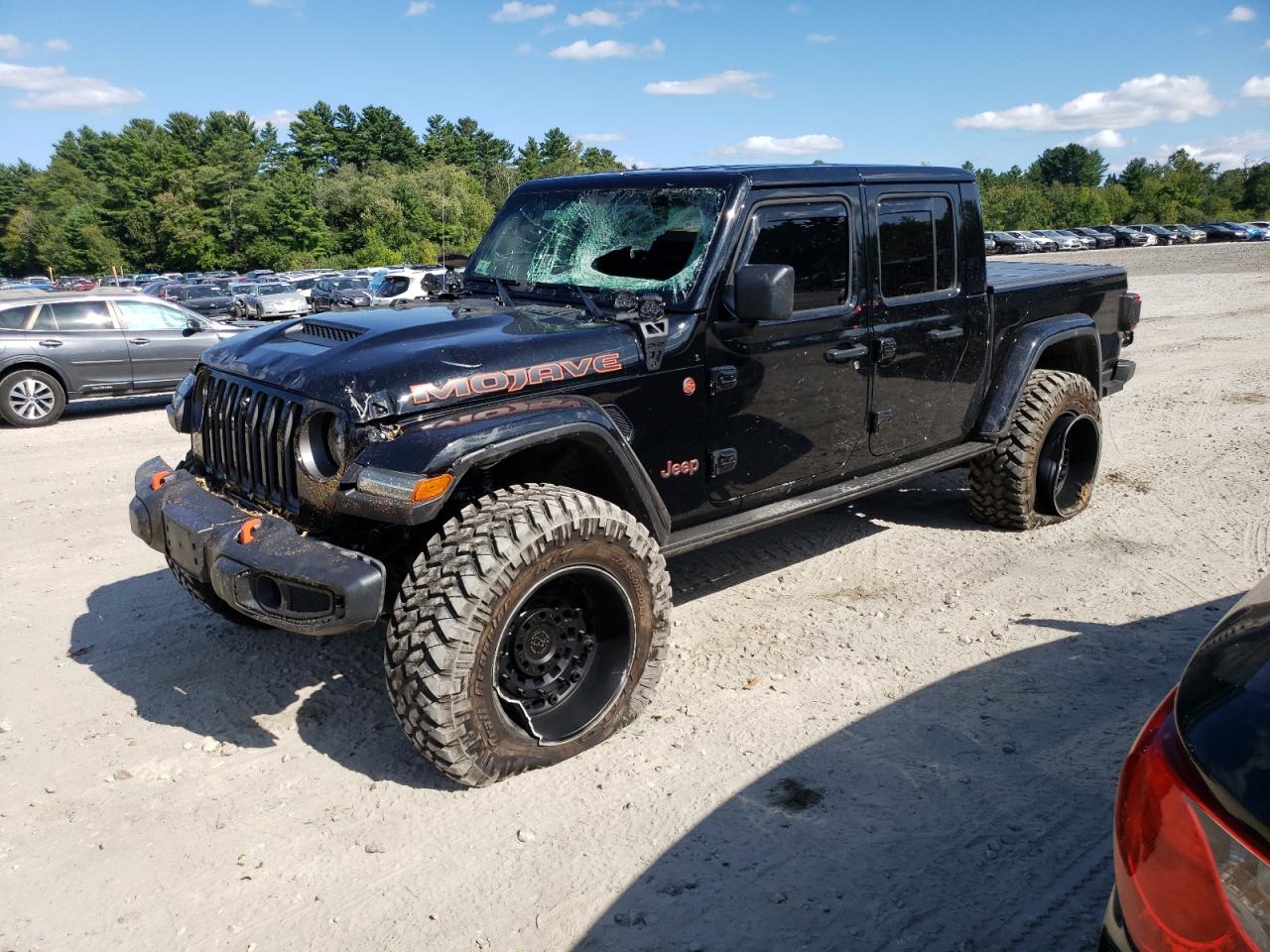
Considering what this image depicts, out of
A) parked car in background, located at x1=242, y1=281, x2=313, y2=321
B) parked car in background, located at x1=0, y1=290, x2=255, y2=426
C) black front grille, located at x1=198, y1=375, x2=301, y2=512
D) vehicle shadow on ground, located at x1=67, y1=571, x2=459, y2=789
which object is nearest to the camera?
black front grille, located at x1=198, y1=375, x2=301, y2=512

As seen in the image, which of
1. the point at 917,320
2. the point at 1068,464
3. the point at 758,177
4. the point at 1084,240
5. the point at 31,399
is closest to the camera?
the point at 758,177

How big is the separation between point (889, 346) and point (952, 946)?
2.93 meters

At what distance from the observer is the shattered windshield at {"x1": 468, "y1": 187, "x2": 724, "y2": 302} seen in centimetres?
421

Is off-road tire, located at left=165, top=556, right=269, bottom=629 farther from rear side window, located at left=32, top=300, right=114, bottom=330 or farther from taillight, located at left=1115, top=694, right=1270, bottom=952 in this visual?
rear side window, located at left=32, top=300, right=114, bottom=330

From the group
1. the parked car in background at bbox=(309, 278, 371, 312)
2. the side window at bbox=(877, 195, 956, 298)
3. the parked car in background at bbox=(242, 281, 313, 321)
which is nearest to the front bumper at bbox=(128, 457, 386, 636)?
the side window at bbox=(877, 195, 956, 298)

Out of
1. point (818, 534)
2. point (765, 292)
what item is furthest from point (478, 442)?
point (818, 534)

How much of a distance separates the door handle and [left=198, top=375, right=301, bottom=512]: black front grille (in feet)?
7.94

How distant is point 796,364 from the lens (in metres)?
4.40

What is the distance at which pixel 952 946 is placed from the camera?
2664 mm

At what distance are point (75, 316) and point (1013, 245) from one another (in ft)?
173

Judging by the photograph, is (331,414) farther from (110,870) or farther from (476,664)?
(110,870)

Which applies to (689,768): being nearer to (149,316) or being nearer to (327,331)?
(327,331)

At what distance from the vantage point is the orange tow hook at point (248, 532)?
3347 mm

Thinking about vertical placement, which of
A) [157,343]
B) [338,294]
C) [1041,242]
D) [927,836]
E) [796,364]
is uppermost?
[1041,242]
